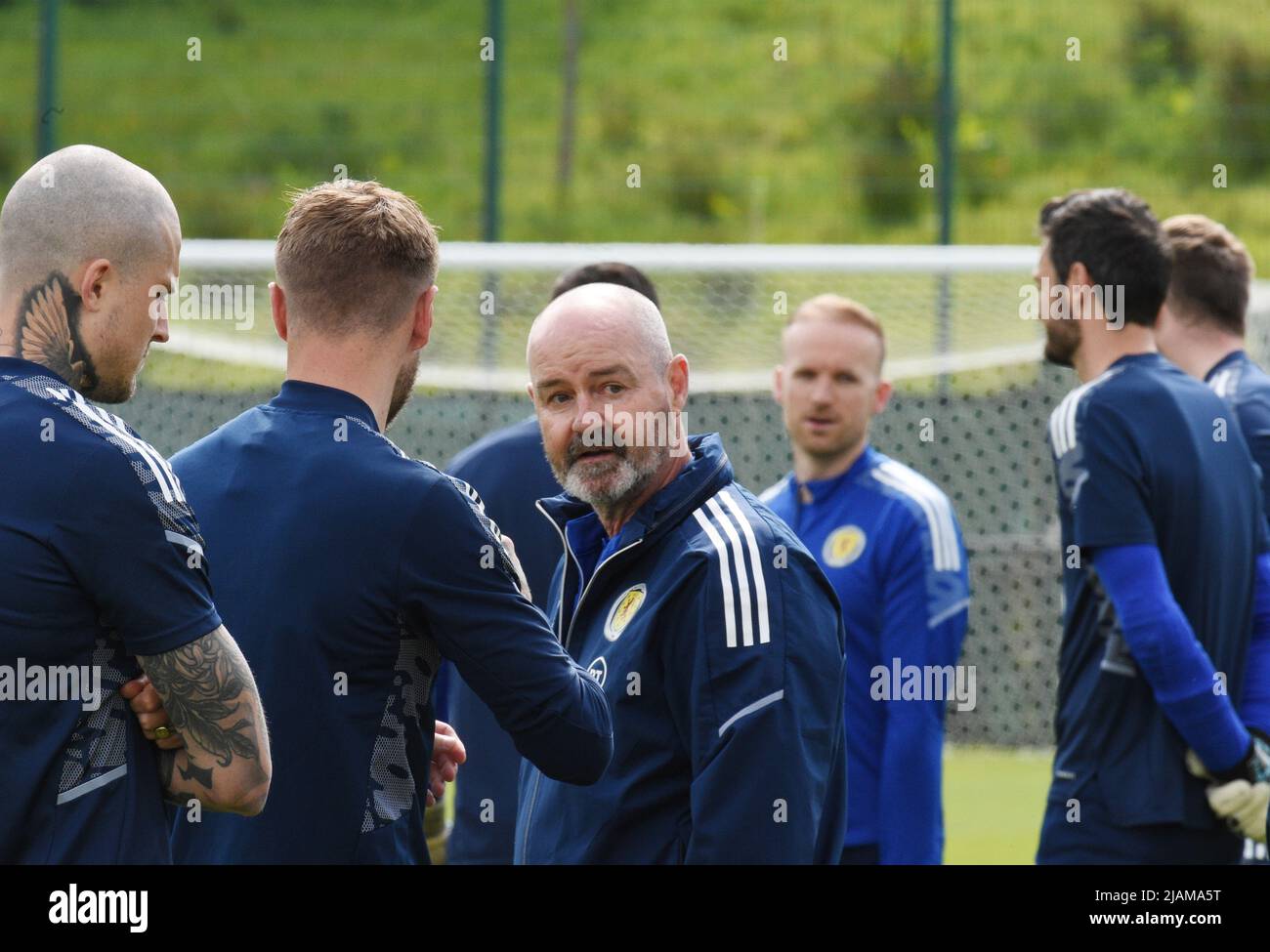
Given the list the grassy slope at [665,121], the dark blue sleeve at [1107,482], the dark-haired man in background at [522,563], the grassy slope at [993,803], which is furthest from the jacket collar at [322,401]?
the grassy slope at [665,121]

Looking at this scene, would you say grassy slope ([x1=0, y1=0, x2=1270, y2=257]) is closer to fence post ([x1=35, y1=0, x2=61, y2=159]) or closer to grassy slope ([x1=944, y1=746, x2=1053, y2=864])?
fence post ([x1=35, y1=0, x2=61, y2=159])

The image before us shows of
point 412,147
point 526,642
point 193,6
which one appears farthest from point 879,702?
point 193,6

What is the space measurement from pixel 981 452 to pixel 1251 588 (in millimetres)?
6054

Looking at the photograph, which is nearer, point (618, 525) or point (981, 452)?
point (618, 525)

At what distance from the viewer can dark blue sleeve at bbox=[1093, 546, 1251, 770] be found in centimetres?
352

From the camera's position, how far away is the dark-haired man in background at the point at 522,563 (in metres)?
4.08

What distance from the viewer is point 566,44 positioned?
639 inches

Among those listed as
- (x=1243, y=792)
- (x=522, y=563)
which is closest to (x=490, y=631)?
(x=522, y=563)

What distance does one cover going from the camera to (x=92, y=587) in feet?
6.62

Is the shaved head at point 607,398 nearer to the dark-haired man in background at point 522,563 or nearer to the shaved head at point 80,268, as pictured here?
the shaved head at point 80,268

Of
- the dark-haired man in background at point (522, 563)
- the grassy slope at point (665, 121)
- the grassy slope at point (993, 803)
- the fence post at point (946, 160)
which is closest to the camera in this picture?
A: the dark-haired man in background at point (522, 563)

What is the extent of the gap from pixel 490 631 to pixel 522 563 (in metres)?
1.83

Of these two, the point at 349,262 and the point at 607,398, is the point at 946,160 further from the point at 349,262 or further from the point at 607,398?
the point at 349,262

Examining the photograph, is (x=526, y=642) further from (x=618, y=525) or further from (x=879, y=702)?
(x=879, y=702)
